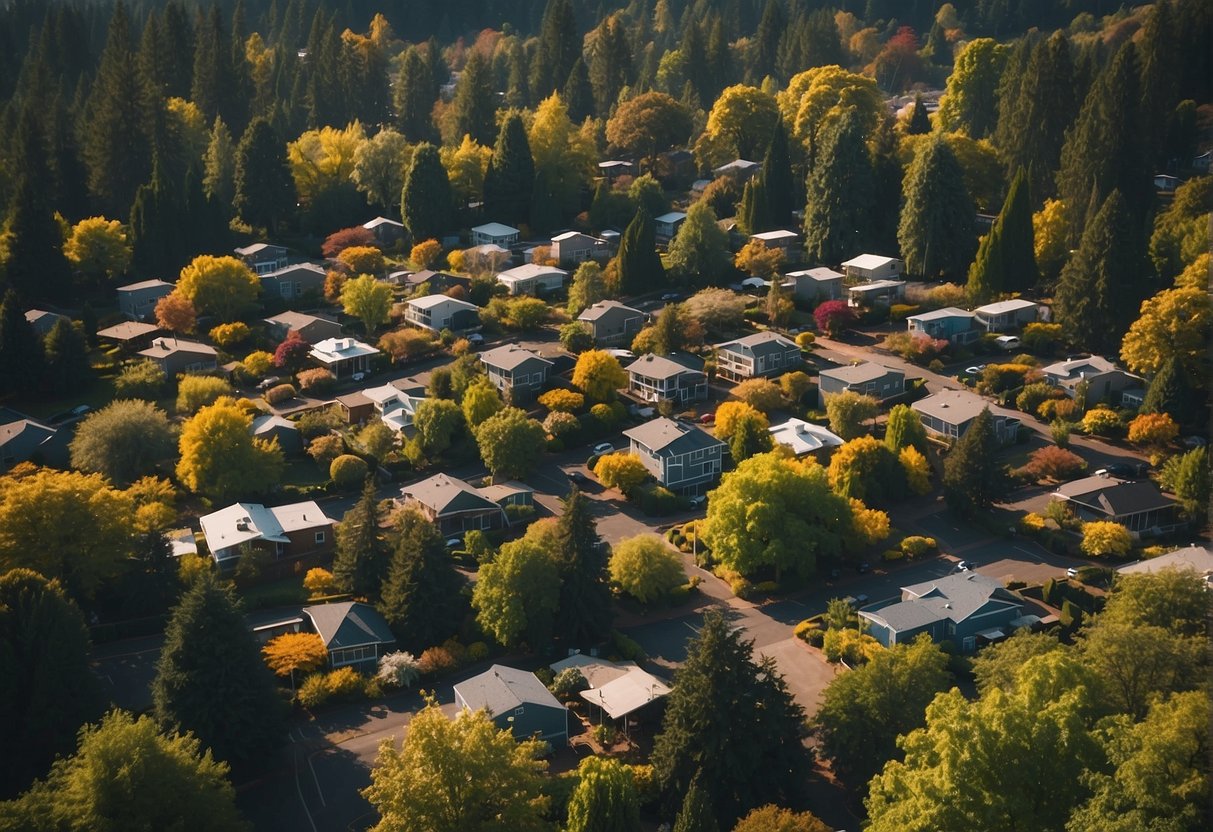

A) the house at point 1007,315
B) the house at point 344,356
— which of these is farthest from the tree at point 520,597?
the house at point 1007,315

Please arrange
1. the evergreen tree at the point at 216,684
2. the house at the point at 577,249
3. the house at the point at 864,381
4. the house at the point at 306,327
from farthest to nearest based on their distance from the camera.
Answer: the house at the point at 577,249 < the house at the point at 306,327 < the house at the point at 864,381 < the evergreen tree at the point at 216,684

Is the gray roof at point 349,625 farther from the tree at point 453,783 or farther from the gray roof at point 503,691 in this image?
the tree at point 453,783

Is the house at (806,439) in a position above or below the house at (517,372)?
below

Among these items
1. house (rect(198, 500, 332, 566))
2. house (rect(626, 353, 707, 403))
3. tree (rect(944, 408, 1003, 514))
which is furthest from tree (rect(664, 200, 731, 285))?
house (rect(198, 500, 332, 566))

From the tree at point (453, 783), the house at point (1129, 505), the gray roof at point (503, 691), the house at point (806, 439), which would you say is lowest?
the house at point (1129, 505)

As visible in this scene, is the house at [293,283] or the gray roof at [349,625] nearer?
the gray roof at [349,625]

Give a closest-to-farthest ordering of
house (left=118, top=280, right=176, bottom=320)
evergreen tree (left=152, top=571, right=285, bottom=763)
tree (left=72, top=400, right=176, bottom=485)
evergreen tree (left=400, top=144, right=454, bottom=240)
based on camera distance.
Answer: evergreen tree (left=152, top=571, right=285, bottom=763)
tree (left=72, top=400, right=176, bottom=485)
house (left=118, top=280, right=176, bottom=320)
evergreen tree (left=400, top=144, right=454, bottom=240)

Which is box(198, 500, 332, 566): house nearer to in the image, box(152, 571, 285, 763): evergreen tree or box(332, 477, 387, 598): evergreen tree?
box(332, 477, 387, 598): evergreen tree
